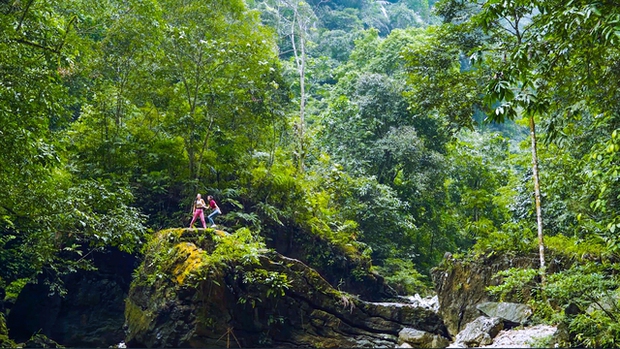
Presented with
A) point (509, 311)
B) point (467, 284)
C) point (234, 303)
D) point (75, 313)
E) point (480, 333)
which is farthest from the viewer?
point (467, 284)

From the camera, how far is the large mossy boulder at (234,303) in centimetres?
925

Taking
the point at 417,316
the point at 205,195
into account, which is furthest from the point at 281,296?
the point at 205,195

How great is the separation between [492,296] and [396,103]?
11.9m

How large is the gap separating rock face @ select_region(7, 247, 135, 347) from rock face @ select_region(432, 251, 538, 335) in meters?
7.83

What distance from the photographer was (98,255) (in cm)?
1237

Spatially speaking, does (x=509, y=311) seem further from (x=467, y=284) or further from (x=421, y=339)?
(x=467, y=284)

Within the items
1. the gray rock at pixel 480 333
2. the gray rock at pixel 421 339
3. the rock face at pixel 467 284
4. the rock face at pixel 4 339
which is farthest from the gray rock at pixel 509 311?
the rock face at pixel 4 339

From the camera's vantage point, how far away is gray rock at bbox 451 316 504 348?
336 inches

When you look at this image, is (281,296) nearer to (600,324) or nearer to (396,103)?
(600,324)

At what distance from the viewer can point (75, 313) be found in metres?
11.6

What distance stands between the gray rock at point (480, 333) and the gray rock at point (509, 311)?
25 centimetres

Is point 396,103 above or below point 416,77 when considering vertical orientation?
above

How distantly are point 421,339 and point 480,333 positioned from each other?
5.73ft

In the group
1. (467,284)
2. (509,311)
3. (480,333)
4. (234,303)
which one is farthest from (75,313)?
(509,311)
